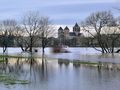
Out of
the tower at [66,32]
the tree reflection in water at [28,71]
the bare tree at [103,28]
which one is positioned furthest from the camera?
the tower at [66,32]

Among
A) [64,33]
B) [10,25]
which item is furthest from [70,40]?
[10,25]

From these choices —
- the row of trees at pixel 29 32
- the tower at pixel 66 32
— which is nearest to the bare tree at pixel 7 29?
the row of trees at pixel 29 32

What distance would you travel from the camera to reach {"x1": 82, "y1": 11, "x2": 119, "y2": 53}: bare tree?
252 ft

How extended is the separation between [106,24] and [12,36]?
27454 millimetres

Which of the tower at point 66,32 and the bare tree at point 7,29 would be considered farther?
the tower at point 66,32

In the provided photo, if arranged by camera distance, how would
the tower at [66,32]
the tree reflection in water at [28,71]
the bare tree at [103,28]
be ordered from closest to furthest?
the tree reflection in water at [28,71], the bare tree at [103,28], the tower at [66,32]

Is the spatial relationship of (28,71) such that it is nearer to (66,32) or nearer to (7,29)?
(7,29)

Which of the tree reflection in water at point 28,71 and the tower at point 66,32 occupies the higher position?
the tower at point 66,32

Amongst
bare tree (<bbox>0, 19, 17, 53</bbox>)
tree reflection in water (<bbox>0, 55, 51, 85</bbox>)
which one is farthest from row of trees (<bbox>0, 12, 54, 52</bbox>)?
tree reflection in water (<bbox>0, 55, 51, 85</bbox>)

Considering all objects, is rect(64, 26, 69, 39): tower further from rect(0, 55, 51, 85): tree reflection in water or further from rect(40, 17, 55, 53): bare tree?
rect(0, 55, 51, 85): tree reflection in water

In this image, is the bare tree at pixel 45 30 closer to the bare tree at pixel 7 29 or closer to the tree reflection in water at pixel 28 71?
the bare tree at pixel 7 29

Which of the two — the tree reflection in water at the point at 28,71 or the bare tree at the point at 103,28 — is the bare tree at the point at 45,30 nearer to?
the bare tree at the point at 103,28

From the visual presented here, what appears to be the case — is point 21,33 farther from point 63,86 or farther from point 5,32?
point 63,86

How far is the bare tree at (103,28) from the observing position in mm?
76938
